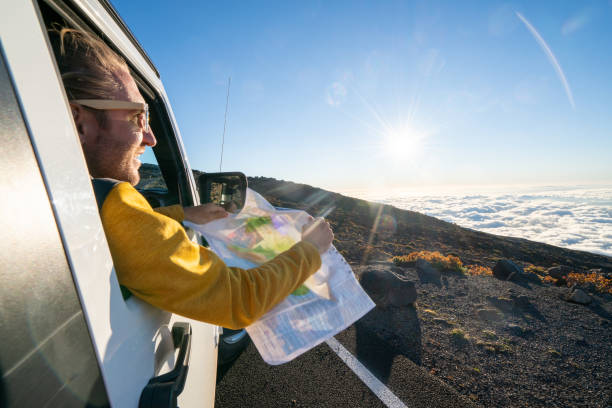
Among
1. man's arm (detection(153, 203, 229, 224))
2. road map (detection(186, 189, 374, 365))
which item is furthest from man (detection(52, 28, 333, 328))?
man's arm (detection(153, 203, 229, 224))

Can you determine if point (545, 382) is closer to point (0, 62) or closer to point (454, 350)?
point (454, 350)

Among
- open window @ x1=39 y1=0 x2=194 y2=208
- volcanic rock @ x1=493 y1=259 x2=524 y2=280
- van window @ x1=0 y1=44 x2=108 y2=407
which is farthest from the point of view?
volcanic rock @ x1=493 y1=259 x2=524 y2=280

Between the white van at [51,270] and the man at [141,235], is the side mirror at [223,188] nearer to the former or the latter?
the man at [141,235]

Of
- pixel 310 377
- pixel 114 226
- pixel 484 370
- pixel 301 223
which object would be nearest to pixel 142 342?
pixel 114 226

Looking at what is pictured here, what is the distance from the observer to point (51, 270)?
0.42 metres

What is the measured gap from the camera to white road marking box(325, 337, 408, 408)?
205 centimetres

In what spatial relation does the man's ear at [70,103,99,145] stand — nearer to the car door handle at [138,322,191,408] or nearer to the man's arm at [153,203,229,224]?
the man's arm at [153,203,229,224]

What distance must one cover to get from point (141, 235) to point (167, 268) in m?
0.11

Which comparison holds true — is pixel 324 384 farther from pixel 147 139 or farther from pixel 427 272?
pixel 427 272

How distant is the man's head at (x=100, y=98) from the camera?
825mm

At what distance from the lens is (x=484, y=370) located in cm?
266

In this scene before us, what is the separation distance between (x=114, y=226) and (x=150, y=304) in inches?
9.8

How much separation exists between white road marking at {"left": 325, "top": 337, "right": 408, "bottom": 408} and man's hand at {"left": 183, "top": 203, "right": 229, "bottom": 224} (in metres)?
2.04

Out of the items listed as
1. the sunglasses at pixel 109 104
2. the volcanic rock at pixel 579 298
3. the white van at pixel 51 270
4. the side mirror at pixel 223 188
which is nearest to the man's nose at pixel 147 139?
the sunglasses at pixel 109 104
